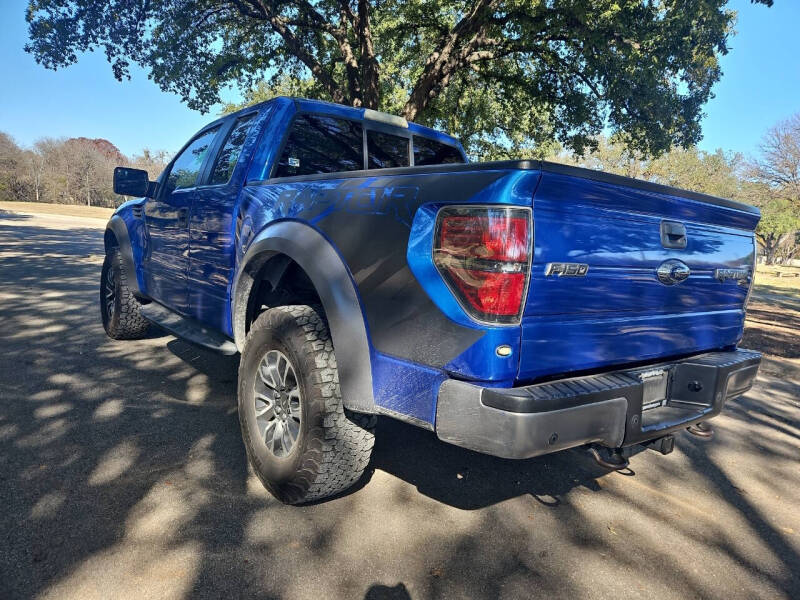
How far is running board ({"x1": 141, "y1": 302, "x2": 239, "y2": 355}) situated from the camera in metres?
3.20

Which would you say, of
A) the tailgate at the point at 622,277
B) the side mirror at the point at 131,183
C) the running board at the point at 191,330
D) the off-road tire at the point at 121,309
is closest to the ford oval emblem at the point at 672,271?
the tailgate at the point at 622,277

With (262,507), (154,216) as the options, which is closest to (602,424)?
(262,507)

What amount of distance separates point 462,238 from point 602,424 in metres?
0.87

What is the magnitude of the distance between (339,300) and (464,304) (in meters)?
0.64

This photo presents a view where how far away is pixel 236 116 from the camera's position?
367 centimetres

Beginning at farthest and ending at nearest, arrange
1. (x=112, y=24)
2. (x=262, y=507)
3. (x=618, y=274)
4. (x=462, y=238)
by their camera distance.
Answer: (x=112, y=24) < (x=262, y=507) < (x=618, y=274) < (x=462, y=238)

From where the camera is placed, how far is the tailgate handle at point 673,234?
86.7 inches

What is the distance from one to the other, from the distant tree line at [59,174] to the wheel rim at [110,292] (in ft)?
184

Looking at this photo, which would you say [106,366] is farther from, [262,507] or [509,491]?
[509,491]

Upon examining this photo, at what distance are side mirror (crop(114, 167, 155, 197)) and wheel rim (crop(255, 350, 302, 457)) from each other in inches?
105

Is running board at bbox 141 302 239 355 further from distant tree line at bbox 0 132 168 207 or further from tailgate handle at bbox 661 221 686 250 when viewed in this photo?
distant tree line at bbox 0 132 168 207

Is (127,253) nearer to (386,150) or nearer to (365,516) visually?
(386,150)

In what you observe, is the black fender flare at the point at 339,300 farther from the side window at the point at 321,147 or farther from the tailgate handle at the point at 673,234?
the tailgate handle at the point at 673,234

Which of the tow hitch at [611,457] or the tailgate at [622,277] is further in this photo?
the tow hitch at [611,457]
